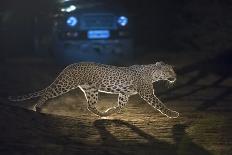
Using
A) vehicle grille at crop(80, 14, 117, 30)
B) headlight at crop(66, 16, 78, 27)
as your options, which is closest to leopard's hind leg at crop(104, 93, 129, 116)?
vehicle grille at crop(80, 14, 117, 30)

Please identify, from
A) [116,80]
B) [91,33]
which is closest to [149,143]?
[116,80]

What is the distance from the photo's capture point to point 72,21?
16.9 metres

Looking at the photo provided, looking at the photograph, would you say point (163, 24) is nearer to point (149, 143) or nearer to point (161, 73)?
point (161, 73)

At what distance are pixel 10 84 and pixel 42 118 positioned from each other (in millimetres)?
5320

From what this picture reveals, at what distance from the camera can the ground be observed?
7.73m

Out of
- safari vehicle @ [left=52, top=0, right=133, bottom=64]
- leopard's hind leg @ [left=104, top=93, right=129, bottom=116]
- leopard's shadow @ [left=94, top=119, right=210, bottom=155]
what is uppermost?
safari vehicle @ [left=52, top=0, right=133, bottom=64]

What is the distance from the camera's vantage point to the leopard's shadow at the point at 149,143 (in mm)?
7723

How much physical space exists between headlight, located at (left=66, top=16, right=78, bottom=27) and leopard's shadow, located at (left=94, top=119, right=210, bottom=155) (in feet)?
25.6

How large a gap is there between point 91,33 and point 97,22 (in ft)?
1.07

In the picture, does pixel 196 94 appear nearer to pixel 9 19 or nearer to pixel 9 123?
pixel 9 123

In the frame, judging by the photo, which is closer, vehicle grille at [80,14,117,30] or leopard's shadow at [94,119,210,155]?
leopard's shadow at [94,119,210,155]

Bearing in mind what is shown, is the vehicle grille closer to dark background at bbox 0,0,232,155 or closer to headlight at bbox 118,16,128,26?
headlight at bbox 118,16,128,26

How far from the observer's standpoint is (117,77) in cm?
980

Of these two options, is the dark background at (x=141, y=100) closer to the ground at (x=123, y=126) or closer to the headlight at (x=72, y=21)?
the ground at (x=123, y=126)
